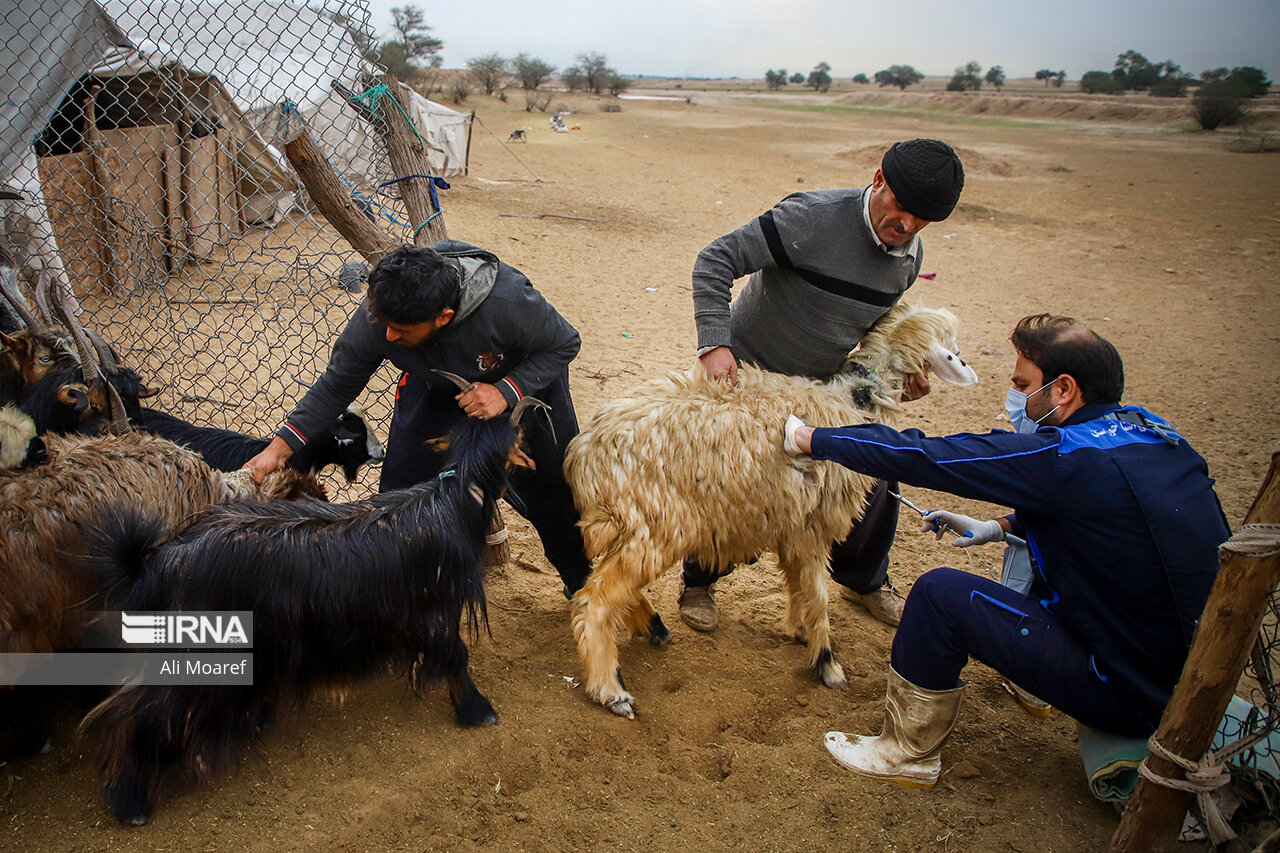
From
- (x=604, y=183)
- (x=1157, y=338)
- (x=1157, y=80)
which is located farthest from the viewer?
(x=1157, y=80)

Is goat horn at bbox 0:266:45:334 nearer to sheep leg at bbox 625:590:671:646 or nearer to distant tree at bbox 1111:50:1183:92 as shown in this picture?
sheep leg at bbox 625:590:671:646

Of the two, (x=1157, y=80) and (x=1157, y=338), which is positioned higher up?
(x=1157, y=80)

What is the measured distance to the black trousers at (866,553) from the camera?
3.66 metres

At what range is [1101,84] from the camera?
56.7m

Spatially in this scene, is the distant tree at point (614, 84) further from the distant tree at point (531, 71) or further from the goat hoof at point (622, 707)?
the goat hoof at point (622, 707)

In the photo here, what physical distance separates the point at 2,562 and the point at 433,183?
2429 millimetres

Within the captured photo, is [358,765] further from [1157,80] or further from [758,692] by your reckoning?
[1157,80]

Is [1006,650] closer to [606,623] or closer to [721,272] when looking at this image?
[606,623]

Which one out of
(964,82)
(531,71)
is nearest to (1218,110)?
(531,71)

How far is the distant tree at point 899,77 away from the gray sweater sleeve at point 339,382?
296ft

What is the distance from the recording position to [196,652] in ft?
7.80

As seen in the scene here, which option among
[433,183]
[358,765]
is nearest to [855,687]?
[358,765]

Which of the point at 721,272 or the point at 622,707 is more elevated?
the point at 721,272

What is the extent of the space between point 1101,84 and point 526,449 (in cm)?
6795
